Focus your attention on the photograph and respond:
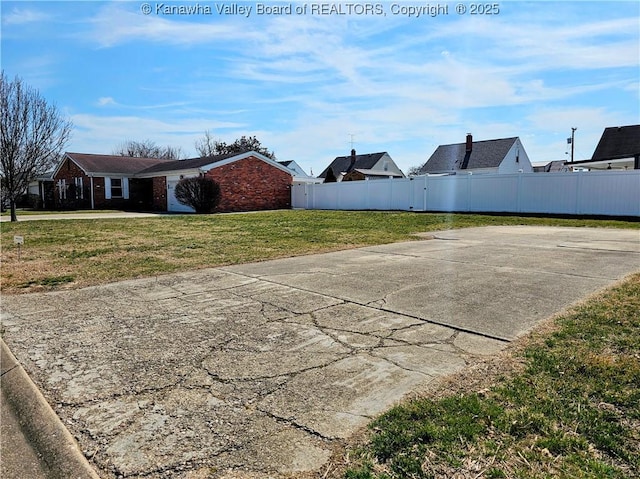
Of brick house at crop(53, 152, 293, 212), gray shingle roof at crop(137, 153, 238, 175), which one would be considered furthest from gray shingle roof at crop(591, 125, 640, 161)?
gray shingle roof at crop(137, 153, 238, 175)

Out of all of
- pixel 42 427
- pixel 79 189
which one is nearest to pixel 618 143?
pixel 42 427

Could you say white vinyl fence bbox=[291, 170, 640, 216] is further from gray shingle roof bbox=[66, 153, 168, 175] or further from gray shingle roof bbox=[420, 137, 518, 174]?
gray shingle roof bbox=[66, 153, 168, 175]

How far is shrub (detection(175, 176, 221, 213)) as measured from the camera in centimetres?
2534

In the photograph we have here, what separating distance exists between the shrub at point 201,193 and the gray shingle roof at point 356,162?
69.8 ft

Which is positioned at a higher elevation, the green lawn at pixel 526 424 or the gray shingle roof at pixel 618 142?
the gray shingle roof at pixel 618 142

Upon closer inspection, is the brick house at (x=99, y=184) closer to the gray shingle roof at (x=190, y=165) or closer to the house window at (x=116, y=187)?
the house window at (x=116, y=187)

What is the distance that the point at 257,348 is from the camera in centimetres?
367

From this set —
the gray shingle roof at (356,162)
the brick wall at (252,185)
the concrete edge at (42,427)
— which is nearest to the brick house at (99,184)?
the brick wall at (252,185)

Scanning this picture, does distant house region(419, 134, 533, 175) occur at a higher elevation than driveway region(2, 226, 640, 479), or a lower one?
higher

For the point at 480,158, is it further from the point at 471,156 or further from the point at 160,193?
the point at 160,193

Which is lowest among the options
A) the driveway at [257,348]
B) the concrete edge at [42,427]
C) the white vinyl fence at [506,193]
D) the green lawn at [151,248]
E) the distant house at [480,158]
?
the concrete edge at [42,427]

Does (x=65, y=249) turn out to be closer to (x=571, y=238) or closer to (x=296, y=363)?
(x=296, y=363)

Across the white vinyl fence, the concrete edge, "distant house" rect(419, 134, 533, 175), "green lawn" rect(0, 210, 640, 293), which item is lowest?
the concrete edge

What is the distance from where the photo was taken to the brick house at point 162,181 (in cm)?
2727
